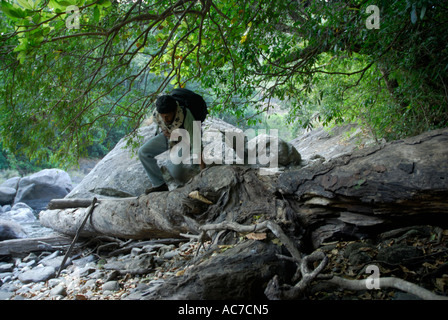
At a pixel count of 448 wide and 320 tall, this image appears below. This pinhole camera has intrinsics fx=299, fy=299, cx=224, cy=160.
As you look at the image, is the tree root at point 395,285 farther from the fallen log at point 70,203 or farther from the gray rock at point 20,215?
the gray rock at point 20,215

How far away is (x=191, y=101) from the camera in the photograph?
3783mm

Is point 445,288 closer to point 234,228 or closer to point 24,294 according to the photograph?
point 234,228

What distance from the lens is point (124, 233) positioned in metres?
4.21

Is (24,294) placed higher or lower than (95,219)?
lower

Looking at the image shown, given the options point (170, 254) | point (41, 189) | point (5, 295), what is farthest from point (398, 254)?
point (41, 189)

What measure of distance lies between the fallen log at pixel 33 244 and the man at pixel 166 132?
2084 mm

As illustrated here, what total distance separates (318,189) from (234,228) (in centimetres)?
78

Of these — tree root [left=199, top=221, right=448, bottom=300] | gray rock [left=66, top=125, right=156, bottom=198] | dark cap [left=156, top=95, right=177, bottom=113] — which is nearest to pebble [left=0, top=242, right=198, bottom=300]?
tree root [left=199, top=221, right=448, bottom=300]

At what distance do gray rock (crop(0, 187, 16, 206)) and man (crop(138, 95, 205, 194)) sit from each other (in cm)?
1047

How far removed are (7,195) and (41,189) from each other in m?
1.16

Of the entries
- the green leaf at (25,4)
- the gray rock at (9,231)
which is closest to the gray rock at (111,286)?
the green leaf at (25,4)

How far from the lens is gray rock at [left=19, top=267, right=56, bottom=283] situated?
3.66m

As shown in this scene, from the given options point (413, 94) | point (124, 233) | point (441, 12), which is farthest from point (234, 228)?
point (413, 94)

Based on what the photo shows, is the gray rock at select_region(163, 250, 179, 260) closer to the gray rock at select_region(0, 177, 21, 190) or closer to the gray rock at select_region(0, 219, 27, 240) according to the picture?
the gray rock at select_region(0, 219, 27, 240)
